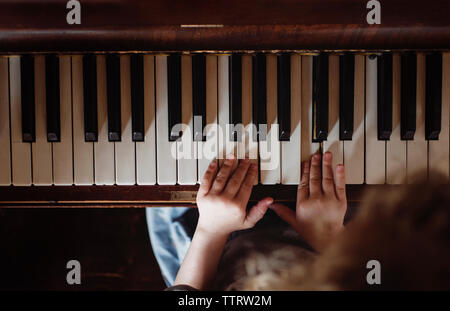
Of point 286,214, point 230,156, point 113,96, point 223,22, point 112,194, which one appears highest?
point 223,22

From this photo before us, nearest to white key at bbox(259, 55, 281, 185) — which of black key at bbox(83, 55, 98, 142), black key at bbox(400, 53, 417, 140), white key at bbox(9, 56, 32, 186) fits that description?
black key at bbox(400, 53, 417, 140)

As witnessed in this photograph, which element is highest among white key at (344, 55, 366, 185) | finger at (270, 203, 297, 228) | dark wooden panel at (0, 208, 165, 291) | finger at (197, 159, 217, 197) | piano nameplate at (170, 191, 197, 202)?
white key at (344, 55, 366, 185)

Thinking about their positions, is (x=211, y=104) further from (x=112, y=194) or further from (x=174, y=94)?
(x=112, y=194)

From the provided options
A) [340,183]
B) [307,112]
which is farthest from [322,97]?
[340,183]

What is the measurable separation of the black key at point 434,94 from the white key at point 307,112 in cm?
39

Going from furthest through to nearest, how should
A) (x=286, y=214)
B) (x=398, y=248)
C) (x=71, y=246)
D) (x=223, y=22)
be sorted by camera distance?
(x=71, y=246)
(x=286, y=214)
(x=223, y=22)
(x=398, y=248)

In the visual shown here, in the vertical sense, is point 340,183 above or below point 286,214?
above

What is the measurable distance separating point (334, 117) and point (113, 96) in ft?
2.49

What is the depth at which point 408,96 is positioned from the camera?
1.00 metres

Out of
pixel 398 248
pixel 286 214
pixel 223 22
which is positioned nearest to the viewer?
pixel 398 248

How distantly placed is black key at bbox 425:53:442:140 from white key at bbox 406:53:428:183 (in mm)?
18

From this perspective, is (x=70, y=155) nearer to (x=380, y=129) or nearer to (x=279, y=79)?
(x=279, y=79)

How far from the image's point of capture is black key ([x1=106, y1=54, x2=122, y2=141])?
99 centimetres

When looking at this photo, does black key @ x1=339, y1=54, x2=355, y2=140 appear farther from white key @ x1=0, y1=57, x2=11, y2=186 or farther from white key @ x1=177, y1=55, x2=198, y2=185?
white key @ x1=0, y1=57, x2=11, y2=186
